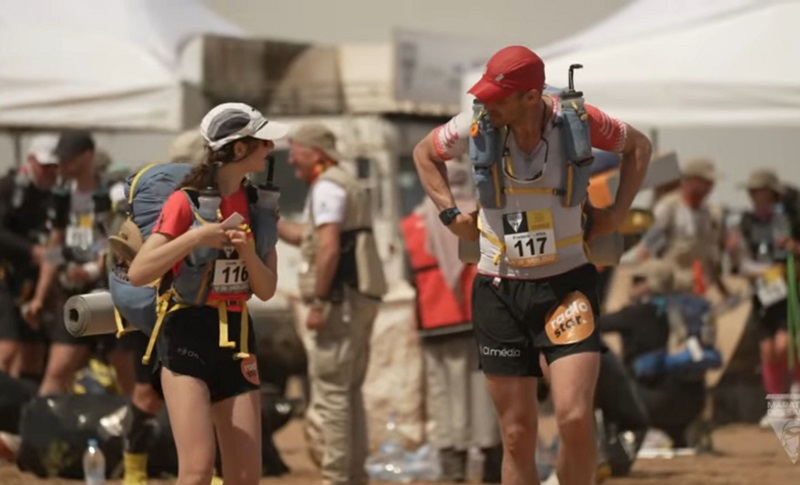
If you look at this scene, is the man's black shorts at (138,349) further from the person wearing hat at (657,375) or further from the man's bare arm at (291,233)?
the person wearing hat at (657,375)

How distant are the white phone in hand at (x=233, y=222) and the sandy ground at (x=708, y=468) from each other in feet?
14.5

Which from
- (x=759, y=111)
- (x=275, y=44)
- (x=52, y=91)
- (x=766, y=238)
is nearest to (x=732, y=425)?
(x=766, y=238)

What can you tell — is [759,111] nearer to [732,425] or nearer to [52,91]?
[732,425]

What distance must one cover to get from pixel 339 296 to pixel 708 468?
9.99 feet

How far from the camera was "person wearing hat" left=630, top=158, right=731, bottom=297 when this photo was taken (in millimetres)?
14906

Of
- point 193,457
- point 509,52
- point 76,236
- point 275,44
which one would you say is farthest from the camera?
point 275,44

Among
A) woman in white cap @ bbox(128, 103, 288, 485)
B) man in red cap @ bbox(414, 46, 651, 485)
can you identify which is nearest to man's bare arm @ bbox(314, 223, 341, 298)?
man in red cap @ bbox(414, 46, 651, 485)

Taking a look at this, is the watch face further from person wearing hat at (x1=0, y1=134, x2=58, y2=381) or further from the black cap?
person wearing hat at (x1=0, y1=134, x2=58, y2=381)

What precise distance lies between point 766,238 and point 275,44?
720cm

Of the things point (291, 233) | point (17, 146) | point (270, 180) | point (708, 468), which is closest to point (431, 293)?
point (291, 233)

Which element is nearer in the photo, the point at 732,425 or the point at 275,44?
the point at 732,425

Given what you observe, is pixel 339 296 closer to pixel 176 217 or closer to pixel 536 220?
pixel 536 220

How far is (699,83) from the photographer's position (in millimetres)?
12812

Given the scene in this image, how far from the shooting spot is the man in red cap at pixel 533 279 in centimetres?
752
